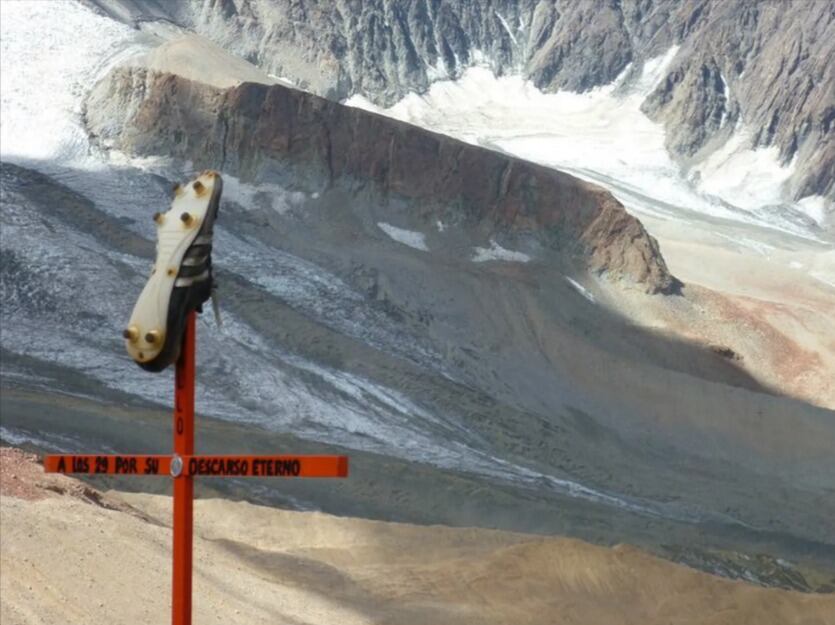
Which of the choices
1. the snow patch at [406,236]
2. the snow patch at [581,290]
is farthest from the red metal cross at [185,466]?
the snow patch at [581,290]

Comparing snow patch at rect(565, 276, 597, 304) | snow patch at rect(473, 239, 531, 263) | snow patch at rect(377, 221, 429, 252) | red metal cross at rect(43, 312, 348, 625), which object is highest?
red metal cross at rect(43, 312, 348, 625)

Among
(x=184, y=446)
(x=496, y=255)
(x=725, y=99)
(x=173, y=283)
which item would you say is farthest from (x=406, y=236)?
(x=725, y=99)

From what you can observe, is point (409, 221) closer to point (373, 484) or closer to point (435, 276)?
point (435, 276)

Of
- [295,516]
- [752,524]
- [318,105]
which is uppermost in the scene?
[318,105]

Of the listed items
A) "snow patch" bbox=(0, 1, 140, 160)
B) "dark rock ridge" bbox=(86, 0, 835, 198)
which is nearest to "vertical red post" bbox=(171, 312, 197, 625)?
"snow patch" bbox=(0, 1, 140, 160)

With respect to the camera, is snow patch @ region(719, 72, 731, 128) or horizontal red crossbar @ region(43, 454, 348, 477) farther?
snow patch @ region(719, 72, 731, 128)

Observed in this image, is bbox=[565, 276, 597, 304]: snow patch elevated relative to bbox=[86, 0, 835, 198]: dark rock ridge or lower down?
lower down

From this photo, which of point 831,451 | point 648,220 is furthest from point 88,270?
point 648,220

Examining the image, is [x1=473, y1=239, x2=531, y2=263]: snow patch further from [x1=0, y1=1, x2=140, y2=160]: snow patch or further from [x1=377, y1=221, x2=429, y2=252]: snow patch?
[x1=0, y1=1, x2=140, y2=160]: snow patch
